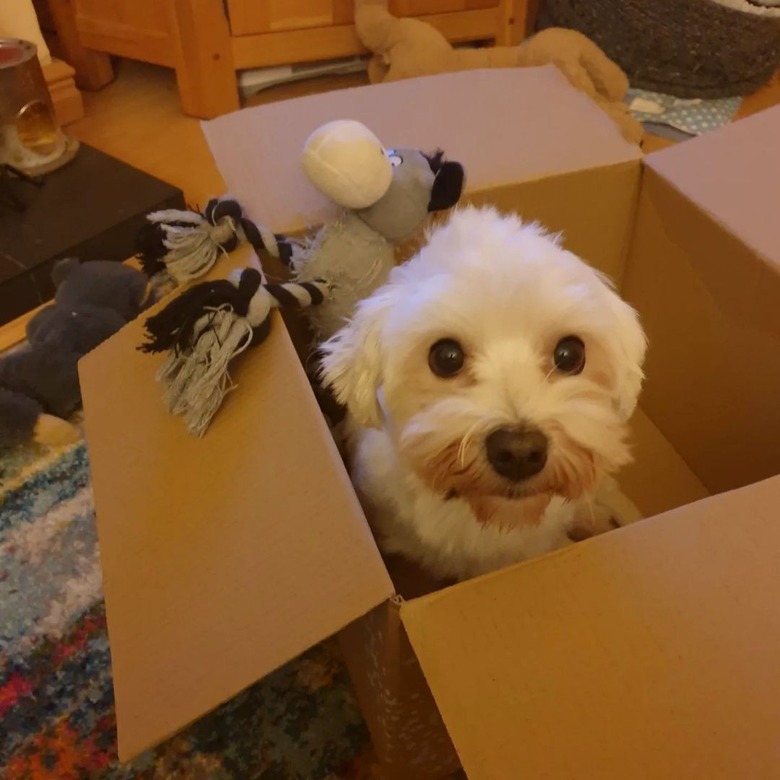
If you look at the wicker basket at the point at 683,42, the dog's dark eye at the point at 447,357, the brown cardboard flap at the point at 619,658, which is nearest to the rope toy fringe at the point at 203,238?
the dog's dark eye at the point at 447,357

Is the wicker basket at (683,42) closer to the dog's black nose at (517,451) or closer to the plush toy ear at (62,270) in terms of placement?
the plush toy ear at (62,270)

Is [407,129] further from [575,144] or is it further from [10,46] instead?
[10,46]

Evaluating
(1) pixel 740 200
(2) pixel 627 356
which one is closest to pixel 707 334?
(1) pixel 740 200

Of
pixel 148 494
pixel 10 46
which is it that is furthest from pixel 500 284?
pixel 10 46

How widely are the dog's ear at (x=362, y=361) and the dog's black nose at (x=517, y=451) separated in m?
0.17

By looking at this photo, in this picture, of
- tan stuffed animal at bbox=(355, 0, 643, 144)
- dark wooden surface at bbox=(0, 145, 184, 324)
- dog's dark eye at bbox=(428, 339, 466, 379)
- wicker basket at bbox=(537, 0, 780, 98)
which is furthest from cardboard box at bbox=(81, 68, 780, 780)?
wicker basket at bbox=(537, 0, 780, 98)

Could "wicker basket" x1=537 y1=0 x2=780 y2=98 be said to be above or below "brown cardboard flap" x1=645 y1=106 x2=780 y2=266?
below

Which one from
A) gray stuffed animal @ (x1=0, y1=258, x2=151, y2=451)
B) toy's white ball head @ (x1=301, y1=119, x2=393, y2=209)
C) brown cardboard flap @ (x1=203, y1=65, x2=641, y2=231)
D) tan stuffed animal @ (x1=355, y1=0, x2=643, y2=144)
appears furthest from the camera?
tan stuffed animal @ (x1=355, y1=0, x2=643, y2=144)

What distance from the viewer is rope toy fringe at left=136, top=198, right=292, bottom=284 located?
0.99m

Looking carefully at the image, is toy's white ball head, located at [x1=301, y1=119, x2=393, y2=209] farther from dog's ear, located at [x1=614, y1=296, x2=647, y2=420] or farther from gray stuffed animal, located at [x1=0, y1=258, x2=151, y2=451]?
gray stuffed animal, located at [x1=0, y1=258, x2=151, y2=451]

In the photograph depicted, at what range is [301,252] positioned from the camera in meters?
1.05

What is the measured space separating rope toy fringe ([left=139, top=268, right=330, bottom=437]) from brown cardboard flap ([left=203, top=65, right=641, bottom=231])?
0.63 ft

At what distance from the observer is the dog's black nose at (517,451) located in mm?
727

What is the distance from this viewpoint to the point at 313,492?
2.42 feet
